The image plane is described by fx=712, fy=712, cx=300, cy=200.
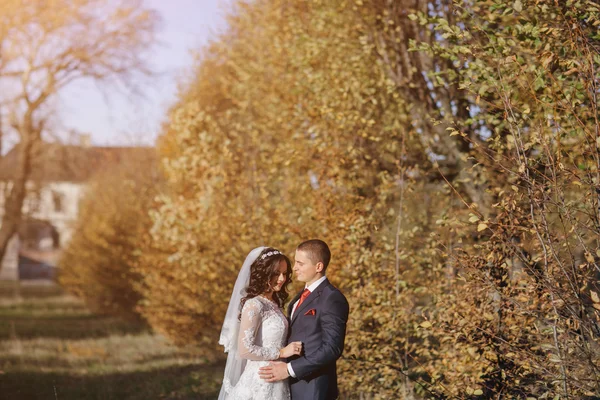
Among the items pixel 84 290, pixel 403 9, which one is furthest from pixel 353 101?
pixel 84 290

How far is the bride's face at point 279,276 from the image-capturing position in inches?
246

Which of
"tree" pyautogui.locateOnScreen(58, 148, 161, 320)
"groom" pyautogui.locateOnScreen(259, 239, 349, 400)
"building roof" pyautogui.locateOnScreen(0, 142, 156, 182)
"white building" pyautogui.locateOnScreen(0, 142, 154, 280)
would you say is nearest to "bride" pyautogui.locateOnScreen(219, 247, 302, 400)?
"groom" pyautogui.locateOnScreen(259, 239, 349, 400)

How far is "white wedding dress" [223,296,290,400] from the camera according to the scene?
231 inches

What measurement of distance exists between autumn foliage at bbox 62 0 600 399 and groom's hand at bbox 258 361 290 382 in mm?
1637

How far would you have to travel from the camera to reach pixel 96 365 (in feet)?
53.7

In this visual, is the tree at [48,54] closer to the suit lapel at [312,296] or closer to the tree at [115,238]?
the tree at [115,238]

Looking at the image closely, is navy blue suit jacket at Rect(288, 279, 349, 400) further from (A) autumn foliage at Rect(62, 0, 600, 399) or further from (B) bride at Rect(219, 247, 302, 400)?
(A) autumn foliage at Rect(62, 0, 600, 399)

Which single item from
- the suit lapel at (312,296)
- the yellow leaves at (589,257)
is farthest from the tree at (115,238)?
the yellow leaves at (589,257)

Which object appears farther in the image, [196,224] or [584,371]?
[196,224]

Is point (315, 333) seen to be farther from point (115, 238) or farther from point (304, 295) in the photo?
point (115, 238)

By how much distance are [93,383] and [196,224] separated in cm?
414

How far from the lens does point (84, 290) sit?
30641mm

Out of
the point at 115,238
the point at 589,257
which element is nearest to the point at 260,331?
the point at 589,257

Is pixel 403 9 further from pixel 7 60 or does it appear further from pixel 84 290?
pixel 84 290
